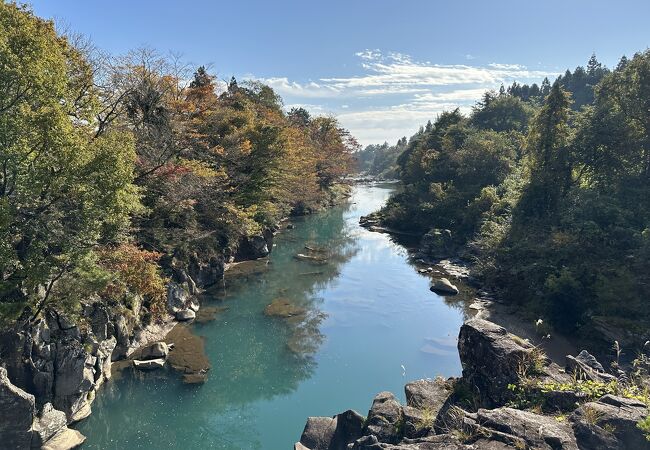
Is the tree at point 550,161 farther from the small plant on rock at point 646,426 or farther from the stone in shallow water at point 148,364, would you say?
the stone in shallow water at point 148,364

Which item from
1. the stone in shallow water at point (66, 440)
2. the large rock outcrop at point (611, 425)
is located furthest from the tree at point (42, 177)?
the large rock outcrop at point (611, 425)

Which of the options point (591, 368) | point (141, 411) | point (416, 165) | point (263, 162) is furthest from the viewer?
point (416, 165)

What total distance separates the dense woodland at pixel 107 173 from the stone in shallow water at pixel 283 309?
18.7 feet

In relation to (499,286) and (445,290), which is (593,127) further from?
(445,290)

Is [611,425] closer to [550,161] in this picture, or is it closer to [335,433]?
[335,433]

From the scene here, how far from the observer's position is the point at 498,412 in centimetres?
874

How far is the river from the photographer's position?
46.9 feet

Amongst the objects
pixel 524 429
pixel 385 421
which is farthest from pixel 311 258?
pixel 524 429

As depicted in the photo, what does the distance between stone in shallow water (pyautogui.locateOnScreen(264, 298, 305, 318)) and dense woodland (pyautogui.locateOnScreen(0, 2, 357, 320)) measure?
18.7 feet

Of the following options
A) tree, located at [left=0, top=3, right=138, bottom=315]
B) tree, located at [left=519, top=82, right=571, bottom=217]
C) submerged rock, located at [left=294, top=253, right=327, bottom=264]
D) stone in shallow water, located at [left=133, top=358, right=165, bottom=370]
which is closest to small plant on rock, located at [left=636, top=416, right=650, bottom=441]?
tree, located at [left=0, top=3, right=138, bottom=315]

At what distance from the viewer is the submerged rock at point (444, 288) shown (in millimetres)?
28403

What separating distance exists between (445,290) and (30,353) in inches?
923

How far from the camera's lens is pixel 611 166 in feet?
88.5

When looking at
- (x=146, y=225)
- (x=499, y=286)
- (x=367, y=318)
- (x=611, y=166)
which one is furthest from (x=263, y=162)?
(x=611, y=166)
